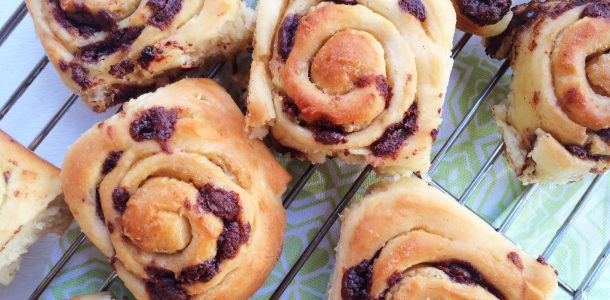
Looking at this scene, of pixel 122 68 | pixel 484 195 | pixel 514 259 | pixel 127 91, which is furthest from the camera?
pixel 484 195

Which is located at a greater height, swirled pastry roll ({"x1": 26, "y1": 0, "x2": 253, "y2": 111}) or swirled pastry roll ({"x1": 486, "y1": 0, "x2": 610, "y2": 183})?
swirled pastry roll ({"x1": 486, "y1": 0, "x2": 610, "y2": 183})

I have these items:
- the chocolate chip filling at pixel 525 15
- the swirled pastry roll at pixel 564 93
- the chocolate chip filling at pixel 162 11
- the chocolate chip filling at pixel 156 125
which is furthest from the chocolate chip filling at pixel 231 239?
the chocolate chip filling at pixel 525 15

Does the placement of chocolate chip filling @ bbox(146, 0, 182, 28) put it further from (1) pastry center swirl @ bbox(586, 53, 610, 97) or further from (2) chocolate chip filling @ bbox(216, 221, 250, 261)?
(1) pastry center swirl @ bbox(586, 53, 610, 97)

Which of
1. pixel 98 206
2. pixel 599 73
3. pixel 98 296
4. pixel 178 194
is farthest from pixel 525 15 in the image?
pixel 98 296

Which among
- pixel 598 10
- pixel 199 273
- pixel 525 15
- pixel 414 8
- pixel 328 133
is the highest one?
pixel 598 10

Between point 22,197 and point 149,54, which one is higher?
point 149,54

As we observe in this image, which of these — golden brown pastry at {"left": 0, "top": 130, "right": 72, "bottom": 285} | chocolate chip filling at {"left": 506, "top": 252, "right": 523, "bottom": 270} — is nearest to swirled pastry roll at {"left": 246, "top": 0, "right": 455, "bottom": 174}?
chocolate chip filling at {"left": 506, "top": 252, "right": 523, "bottom": 270}

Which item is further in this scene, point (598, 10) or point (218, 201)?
point (598, 10)

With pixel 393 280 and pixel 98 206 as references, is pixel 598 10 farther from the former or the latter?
pixel 98 206
